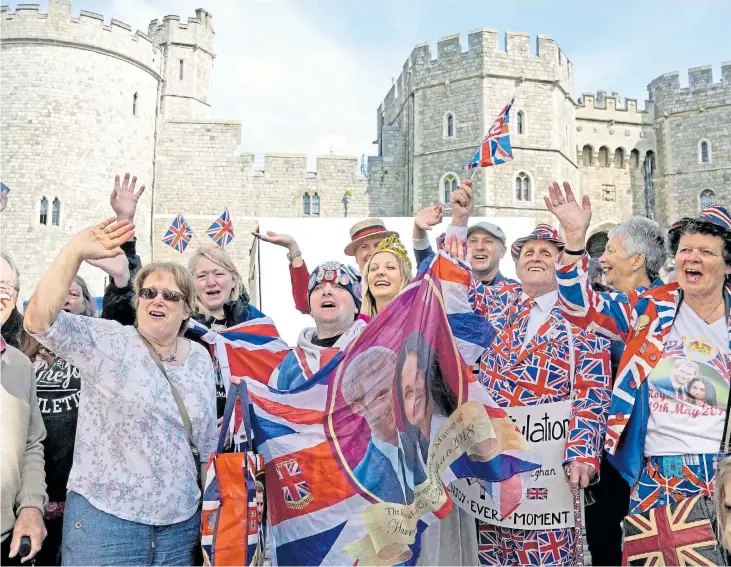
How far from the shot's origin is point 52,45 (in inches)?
886

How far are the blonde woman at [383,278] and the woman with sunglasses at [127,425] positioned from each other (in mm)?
982

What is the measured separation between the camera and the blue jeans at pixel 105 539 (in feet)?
7.89

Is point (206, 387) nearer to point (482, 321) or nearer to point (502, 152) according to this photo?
point (482, 321)

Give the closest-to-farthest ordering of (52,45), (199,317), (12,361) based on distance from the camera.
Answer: (12,361), (199,317), (52,45)

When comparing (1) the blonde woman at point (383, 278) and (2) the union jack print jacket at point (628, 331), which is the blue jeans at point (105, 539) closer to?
(1) the blonde woman at point (383, 278)

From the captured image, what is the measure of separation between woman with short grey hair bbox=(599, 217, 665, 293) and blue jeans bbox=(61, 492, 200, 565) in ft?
8.04

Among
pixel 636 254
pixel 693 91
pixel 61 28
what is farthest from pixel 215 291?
pixel 693 91

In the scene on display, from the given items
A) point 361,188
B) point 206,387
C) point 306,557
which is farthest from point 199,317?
point 361,188

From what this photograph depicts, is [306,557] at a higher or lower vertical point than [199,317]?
lower

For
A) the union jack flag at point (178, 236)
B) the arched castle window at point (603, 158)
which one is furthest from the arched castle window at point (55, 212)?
the arched castle window at point (603, 158)

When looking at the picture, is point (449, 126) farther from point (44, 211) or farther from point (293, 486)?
point (293, 486)

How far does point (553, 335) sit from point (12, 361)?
Answer: 2.24 m

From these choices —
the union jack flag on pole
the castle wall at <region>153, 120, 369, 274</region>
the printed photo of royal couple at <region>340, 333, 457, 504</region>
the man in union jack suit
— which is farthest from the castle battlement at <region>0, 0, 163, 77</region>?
the printed photo of royal couple at <region>340, 333, 457, 504</region>

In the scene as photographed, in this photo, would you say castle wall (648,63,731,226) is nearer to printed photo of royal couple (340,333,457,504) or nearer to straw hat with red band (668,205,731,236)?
straw hat with red band (668,205,731,236)
